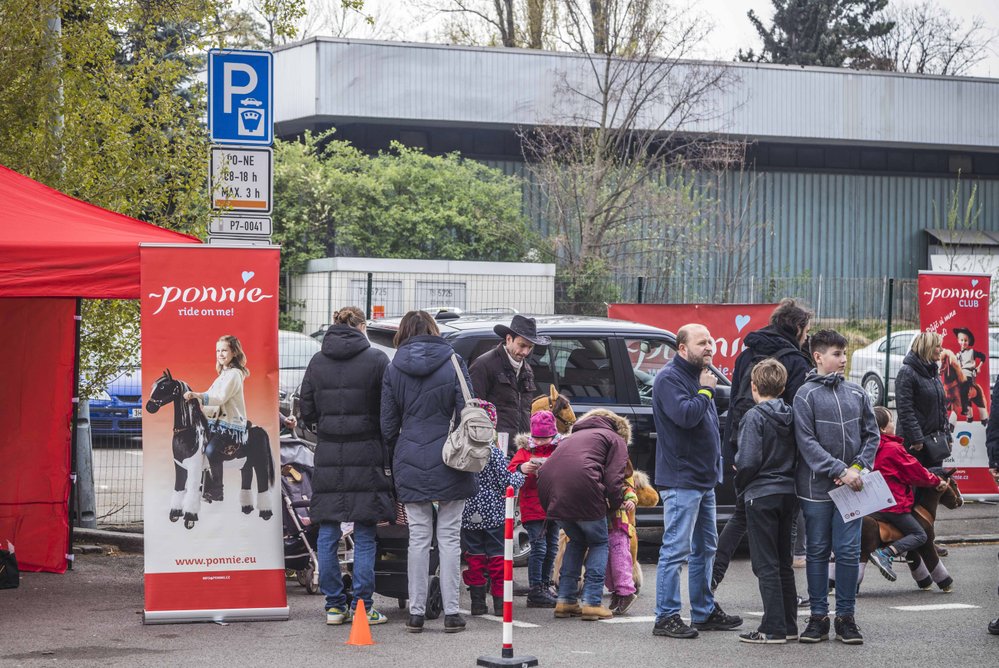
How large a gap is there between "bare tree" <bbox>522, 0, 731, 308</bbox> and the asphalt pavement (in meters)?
16.4

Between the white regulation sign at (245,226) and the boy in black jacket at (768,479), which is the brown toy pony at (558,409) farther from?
the white regulation sign at (245,226)

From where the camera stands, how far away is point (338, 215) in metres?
29.5

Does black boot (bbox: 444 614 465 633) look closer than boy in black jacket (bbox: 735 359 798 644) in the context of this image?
No

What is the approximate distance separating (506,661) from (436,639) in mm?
1027

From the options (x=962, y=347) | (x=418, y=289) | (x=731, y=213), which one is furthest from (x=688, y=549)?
(x=731, y=213)

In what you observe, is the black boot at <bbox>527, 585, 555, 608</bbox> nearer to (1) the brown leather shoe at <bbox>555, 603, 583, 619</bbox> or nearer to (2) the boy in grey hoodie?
(1) the brown leather shoe at <bbox>555, 603, 583, 619</bbox>

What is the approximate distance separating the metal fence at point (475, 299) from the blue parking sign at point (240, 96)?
17.1 feet

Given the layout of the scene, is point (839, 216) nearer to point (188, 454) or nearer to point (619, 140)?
point (619, 140)

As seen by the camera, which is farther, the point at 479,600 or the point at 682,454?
the point at 479,600

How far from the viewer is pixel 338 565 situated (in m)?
8.32

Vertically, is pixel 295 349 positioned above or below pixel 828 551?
above

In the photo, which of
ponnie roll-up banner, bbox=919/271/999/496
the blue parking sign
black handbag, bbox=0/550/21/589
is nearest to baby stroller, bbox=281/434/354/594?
black handbag, bbox=0/550/21/589

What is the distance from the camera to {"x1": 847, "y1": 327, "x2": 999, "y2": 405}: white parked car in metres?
19.2

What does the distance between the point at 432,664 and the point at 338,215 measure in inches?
904
